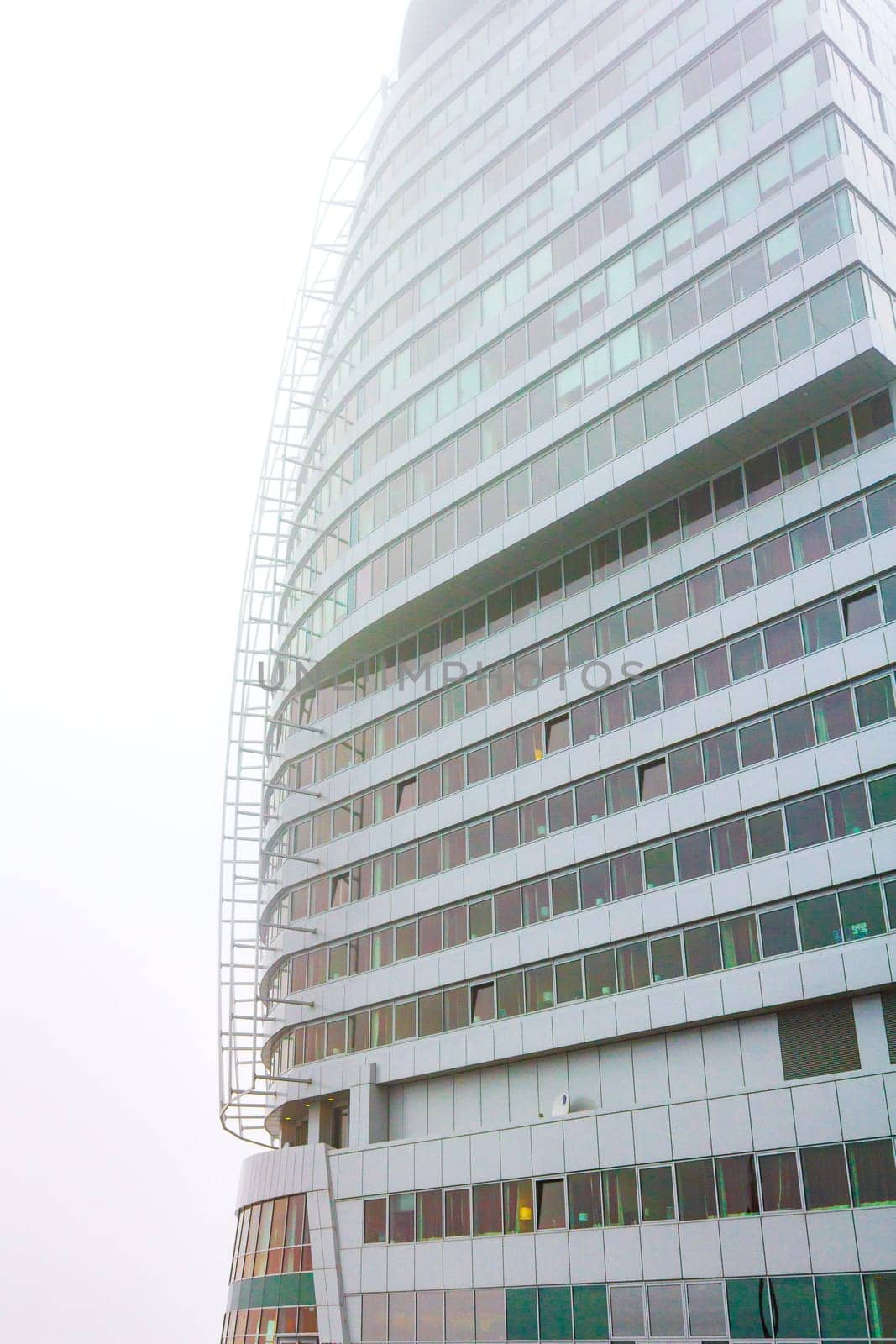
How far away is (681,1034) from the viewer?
3444cm

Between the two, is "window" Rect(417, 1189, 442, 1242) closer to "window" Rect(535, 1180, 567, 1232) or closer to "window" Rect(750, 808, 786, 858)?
"window" Rect(535, 1180, 567, 1232)

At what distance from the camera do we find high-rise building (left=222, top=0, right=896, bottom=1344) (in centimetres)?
3175

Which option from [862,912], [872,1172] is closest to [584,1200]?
[872,1172]

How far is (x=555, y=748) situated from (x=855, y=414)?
13.5 m

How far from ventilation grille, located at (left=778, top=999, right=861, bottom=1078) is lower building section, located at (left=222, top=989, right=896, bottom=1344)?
47 millimetres

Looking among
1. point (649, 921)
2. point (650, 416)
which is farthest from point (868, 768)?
point (650, 416)

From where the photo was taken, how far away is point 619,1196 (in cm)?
3331

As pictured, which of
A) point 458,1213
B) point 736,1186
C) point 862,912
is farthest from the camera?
point 458,1213

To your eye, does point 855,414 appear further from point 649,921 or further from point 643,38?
point 643,38

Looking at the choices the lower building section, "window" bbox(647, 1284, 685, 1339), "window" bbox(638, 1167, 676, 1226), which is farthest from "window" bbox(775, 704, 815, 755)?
"window" bbox(647, 1284, 685, 1339)

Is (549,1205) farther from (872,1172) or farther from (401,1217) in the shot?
(872,1172)

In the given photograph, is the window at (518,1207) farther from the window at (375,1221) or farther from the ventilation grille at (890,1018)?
the ventilation grille at (890,1018)

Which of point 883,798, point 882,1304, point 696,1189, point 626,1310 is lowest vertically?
point 626,1310

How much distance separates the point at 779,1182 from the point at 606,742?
1362cm
